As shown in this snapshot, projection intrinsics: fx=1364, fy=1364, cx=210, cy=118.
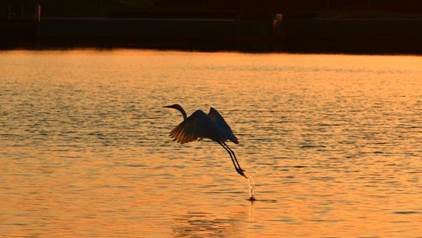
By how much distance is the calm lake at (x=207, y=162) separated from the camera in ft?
76.9

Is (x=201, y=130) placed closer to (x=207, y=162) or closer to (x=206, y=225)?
(x=206, y=225)

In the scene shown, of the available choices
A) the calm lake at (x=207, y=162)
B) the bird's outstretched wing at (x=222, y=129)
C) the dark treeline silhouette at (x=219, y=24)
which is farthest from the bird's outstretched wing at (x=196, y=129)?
the dark treeline silhouette at (x=219, y=24)

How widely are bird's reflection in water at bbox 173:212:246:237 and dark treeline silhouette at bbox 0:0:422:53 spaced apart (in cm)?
8763

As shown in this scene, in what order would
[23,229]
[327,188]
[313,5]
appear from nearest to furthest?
1. [23,229]
2. [327,188]
3. [313,5]

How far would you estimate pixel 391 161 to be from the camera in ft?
108

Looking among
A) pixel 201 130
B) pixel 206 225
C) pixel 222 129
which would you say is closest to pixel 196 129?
pixel 201 130

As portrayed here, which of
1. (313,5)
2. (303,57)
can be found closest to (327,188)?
(303,57)

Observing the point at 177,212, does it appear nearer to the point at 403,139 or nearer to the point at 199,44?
the point at 403,139

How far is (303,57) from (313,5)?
81.0 metres

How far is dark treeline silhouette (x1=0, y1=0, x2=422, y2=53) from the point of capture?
398 ft

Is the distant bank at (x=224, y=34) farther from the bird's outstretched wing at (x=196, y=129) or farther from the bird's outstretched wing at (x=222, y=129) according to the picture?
the bird's outstretched wing at (x=196, y=129)

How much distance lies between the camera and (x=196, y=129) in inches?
970

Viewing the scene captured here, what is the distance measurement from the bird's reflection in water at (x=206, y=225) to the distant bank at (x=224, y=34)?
86.3 meters

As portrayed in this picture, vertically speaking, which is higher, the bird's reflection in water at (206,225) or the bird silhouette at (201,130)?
the bird silhouette at (201,130)
